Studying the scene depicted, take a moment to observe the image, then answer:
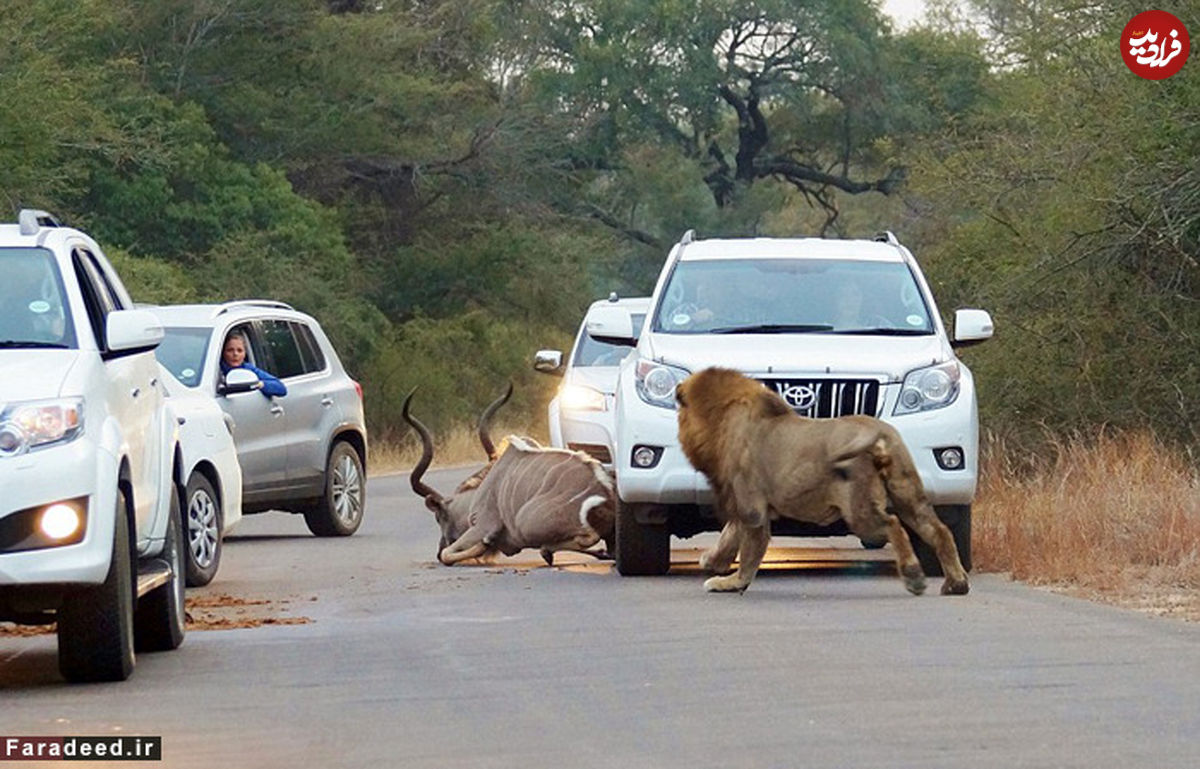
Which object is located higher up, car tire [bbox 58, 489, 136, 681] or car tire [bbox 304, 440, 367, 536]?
car tire [bbox 58, 489, 136, 681]

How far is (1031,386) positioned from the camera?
23922mm

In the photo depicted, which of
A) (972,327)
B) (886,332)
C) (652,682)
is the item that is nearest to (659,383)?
(886,332)

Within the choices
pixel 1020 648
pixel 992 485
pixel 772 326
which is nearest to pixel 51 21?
pixel 992 485

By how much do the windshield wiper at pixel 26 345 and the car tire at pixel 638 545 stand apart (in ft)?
14.9

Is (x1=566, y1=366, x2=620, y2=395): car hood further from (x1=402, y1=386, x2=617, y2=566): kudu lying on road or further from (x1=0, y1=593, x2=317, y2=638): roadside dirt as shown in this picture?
(x1=0, y1=593, x2=317, y2=638): roadside dirt

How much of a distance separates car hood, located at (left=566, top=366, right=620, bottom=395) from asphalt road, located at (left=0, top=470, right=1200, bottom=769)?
648cm

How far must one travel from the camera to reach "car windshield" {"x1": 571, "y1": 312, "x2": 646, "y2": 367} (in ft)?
73.8

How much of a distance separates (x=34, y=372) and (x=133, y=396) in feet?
3.22

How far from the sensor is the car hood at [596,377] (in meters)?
21.4

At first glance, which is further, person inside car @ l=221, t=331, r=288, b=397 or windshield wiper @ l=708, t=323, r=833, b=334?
person inside car @ l=221, t=331, r=288, b=397

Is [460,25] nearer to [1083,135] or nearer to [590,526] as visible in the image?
[1083,135]

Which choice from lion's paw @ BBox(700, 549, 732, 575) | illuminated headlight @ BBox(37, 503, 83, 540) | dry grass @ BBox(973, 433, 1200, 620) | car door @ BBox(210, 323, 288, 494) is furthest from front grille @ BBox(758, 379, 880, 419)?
car door @ BBox(210, 323, 288, 494)

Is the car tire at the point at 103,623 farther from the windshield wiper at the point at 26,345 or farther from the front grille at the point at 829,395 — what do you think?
the front grille at the point at 829,395

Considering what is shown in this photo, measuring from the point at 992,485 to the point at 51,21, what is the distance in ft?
57.6
